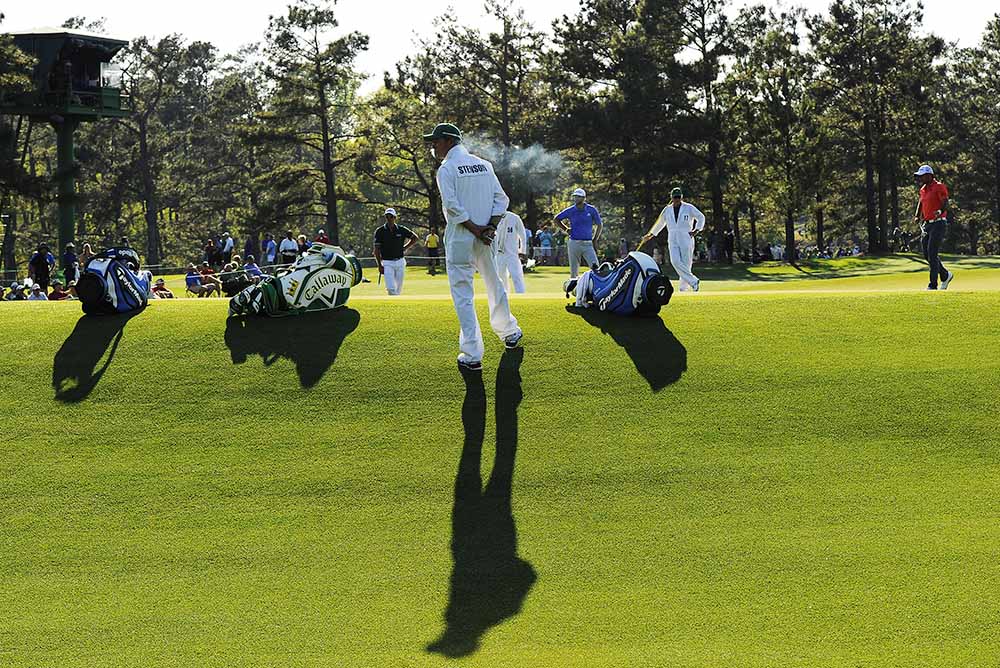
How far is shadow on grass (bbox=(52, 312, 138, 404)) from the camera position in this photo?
1262 centimetres

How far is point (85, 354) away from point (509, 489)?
586 centimetres

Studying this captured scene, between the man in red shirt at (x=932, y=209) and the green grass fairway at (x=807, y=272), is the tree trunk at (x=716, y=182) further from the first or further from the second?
the man in red shirt at (x=932, y=209)

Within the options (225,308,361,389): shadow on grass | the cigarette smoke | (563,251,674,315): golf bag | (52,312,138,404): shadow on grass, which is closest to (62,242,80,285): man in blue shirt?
(52,312,138,404): shadow on grass

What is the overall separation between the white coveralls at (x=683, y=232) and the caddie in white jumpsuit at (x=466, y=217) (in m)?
→ 8.09

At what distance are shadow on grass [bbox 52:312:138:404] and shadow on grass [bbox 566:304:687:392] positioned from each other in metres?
5.59

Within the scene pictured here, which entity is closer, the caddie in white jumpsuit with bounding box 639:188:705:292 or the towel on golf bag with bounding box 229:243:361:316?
the towel on golf bag with bounding box 229:243:361:316

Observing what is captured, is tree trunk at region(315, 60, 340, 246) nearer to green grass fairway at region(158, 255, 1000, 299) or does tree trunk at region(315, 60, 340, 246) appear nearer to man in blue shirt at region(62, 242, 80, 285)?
green grass fairway at region(158, 255, 1000, 299)

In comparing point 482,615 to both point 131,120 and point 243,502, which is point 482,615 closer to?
point 243,502

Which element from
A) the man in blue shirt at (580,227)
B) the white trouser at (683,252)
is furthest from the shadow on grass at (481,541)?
the white trouser at (683,252)

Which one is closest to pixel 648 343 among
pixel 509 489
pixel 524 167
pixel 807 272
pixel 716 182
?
pixel 509 489

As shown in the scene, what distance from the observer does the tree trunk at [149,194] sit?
75.6 meters

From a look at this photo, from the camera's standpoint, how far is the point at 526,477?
418 inches

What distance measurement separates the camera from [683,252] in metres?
20.5

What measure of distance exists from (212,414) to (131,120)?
74.4m
